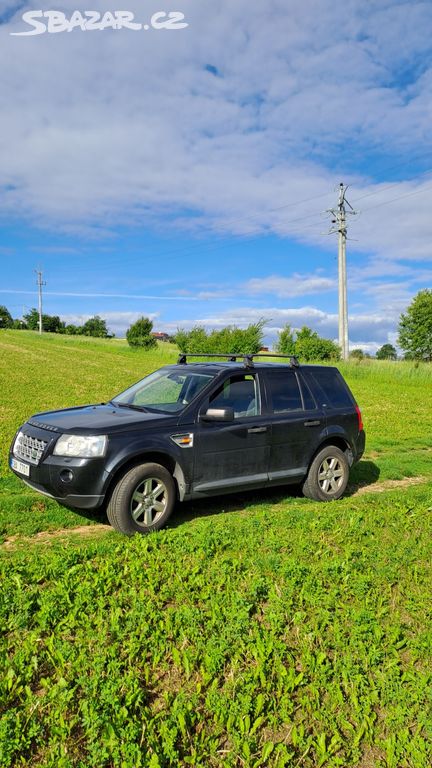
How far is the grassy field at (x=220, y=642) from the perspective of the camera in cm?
293

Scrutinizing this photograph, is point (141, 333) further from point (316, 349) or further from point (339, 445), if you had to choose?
point (339, 445)

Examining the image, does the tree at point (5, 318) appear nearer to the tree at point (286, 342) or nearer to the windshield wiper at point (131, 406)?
the tree at point (286, 342)

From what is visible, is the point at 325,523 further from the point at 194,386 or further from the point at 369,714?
the point at 369,714

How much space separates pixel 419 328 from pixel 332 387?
191 ft

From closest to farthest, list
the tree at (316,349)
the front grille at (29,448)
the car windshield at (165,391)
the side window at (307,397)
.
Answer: the front grille at (29,448), the car windshield at (165,391), the side window at (307,397), the tree at (316,349)

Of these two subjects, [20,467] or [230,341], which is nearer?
[20,467]

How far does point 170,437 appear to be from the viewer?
19.3 ft

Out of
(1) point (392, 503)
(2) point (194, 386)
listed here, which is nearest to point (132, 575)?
(2) point (194, 386)

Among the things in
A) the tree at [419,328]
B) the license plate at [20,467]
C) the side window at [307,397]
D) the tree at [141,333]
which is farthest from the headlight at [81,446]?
the tree at [419,328]

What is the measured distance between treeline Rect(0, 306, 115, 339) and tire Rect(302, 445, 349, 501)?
109725mm

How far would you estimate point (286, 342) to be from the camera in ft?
127

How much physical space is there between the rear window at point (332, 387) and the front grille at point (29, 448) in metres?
3.74

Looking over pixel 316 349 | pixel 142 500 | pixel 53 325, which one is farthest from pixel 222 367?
pixel 53 325

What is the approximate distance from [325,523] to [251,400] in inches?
69.5
